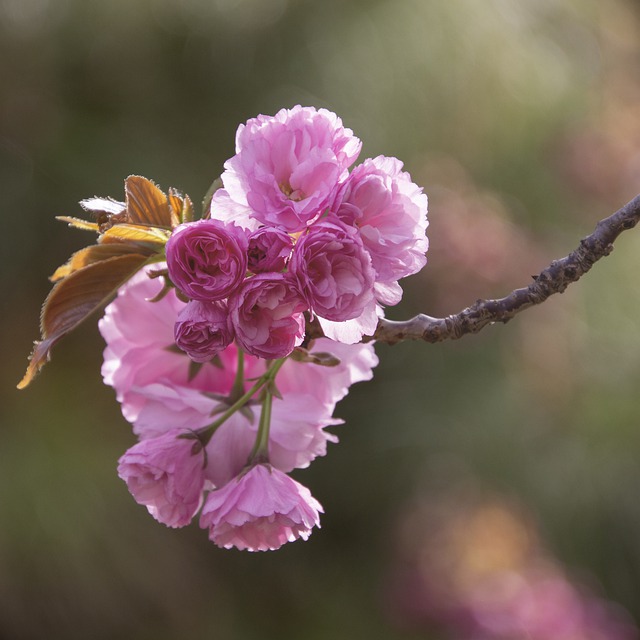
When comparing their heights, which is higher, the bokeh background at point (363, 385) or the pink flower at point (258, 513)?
the bokeh background at point (363, 385)

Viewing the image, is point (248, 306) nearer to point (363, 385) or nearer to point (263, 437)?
point (263, 437)

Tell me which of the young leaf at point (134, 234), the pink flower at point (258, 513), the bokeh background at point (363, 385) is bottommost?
the pink flower at point (258, 513)

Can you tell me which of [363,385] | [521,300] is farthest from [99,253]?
[363,385]

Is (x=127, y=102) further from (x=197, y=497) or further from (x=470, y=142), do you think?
(x=197, y=497)

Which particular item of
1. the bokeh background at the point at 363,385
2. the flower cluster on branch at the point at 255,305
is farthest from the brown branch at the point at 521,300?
the bokeh background at the point at 363,385

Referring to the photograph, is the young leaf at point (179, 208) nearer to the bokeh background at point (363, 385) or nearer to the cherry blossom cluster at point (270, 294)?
the cherry blossom cluster at point (270, 294)

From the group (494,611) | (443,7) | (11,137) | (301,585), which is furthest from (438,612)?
(443,7)

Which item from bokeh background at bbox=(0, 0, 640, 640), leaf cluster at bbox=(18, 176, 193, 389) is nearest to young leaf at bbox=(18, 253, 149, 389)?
leaf cluster at bbox=(18, 176, 193, 389)
